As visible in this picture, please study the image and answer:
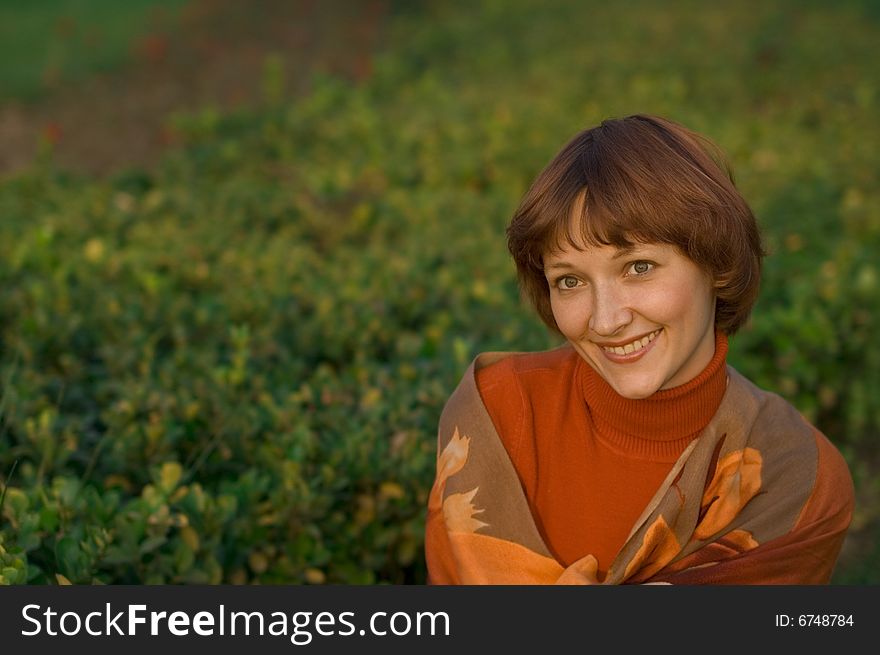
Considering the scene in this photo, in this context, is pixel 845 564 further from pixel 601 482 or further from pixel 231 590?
pixel 231 590

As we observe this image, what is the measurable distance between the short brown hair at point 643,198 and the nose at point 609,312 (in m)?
0.10

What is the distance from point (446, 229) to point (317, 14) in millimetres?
7539

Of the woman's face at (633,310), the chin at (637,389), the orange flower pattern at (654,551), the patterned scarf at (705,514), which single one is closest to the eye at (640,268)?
the woman's face at (633,310)

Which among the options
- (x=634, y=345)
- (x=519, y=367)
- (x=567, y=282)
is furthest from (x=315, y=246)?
(x=634, y=345)

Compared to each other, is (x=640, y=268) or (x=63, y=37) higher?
(x=63, y=37)

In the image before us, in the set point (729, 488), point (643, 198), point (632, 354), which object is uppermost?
point (643, 198)

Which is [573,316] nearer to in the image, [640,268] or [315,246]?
[640,268]

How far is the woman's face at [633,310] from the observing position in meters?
2.06

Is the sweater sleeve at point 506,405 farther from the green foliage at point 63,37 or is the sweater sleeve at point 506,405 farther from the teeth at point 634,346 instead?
the green foliage at point 63,37

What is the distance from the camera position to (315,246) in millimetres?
5777

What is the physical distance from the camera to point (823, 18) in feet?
36.7

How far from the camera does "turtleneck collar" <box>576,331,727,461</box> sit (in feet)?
7.12

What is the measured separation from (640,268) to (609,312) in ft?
0.38

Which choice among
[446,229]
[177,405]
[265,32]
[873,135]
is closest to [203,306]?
[177,405]
